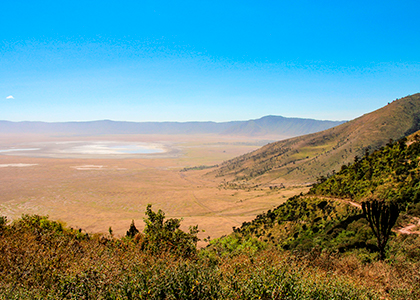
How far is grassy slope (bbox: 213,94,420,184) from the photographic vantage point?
296 feet

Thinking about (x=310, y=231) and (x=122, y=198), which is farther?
(x=122, y=198)

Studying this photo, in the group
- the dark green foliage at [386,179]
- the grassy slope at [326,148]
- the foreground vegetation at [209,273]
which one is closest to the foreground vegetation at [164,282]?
the foreground vegetation at [209,273]

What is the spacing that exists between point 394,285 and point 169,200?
62385mm

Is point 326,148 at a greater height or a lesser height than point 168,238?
greater

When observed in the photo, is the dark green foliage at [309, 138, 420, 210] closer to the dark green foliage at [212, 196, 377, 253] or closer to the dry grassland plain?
the dark green foliage at [212, 196, 377, 253]

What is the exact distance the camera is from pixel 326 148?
4323 inches

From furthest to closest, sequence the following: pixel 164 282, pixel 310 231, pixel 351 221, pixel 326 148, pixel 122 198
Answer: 1. pixel 326 148
2. pixel 122 198
3. pixel 310 231
4. pixel 351 221
5. pixel 164 282

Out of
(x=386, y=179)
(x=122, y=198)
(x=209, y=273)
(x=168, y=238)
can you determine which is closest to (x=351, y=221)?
(x=386, y=179)

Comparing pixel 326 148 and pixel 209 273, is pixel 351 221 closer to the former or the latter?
pixel 209 273

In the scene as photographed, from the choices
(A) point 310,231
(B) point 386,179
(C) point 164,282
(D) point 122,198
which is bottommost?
(D) point 122,198

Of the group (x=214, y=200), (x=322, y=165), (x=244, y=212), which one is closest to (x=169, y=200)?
(x=214, y=200)

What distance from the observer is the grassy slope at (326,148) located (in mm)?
90125

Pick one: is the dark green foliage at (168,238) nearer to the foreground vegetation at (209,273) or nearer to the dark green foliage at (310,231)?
the foreground vegetation at (209,273)

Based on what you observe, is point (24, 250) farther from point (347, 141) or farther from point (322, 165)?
point (347, 141)
